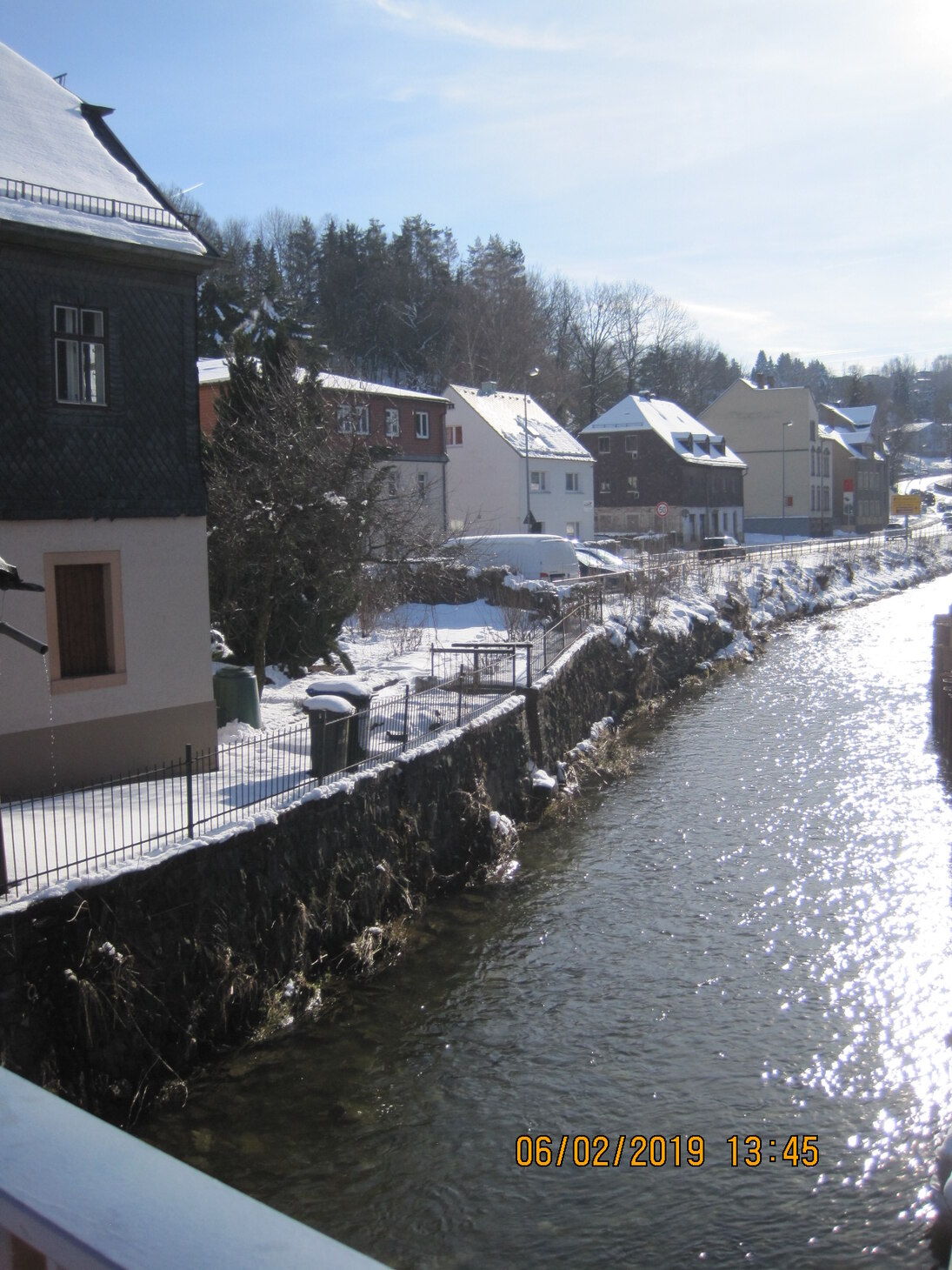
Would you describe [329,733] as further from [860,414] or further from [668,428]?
[860,414]

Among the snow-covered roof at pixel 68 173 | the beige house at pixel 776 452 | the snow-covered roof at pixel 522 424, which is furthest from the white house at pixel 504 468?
the snow-covered roof at pixel 68 173

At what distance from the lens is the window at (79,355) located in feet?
39.9

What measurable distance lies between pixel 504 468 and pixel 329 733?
117 feet

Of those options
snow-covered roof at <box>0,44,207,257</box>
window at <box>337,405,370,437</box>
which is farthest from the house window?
window at <box>337,405,370,437</box>

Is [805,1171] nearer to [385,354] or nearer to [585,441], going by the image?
[585,441]

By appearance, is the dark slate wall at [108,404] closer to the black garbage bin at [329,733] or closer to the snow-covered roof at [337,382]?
the black garbage bin at [329,733]

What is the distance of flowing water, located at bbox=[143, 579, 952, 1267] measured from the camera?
7453 millimetres

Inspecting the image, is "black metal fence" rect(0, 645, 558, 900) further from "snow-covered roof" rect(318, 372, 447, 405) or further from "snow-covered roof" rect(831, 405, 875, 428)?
"snow-covered roof" rect(831, 405, 875, 428)

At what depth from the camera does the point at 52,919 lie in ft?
26.9

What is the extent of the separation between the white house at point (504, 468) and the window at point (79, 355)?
32.5 metres

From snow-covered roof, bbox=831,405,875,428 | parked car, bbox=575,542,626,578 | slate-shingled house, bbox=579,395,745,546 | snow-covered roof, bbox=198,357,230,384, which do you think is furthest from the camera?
snow-covered roof, bbox=831,405,875,428

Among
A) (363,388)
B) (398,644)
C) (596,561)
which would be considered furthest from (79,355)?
(596,561)

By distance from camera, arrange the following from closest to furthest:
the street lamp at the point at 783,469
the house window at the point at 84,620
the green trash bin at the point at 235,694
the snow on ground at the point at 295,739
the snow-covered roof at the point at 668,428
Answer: the snow on ground at the point at 295,739 → the house window at the point at 84,620 → the green trash bin at the point at 235,694 → the snow-covered roof at the point at 668,428 → the street lamp at the point at 783,469

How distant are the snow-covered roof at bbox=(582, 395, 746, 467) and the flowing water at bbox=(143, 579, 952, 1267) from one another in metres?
47.7
